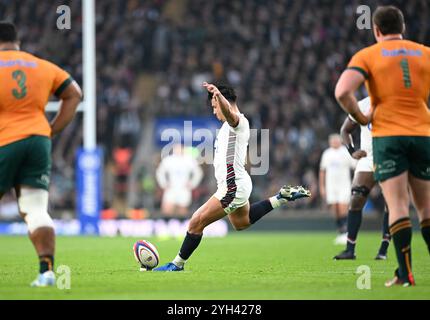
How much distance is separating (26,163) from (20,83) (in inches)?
27.6

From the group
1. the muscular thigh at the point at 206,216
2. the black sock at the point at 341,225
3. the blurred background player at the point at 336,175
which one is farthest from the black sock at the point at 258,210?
the blurred background player at the point at 336,175

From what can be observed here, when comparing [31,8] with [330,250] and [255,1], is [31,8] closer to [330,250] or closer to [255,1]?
[255,1]

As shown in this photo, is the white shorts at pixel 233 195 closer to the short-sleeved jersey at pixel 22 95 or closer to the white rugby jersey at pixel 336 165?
the short-sleeved jersey at pixel 22 95

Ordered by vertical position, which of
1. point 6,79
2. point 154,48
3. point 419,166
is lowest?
point 419,166

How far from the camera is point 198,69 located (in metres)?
27.4

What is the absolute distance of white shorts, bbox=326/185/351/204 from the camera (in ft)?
62.4

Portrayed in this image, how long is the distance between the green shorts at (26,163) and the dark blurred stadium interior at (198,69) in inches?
610

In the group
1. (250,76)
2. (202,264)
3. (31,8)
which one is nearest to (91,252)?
(202,264)

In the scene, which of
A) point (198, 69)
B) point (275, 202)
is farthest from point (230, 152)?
point (198, 69)

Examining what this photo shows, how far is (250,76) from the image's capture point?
26.8 m

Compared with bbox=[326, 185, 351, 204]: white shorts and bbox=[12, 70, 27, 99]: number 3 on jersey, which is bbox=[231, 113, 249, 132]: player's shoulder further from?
bbox=[326, 185, 351, 204]: white shorts

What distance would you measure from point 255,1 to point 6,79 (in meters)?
21.9

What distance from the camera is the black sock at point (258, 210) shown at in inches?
431

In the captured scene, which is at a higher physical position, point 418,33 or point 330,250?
point 418,33
